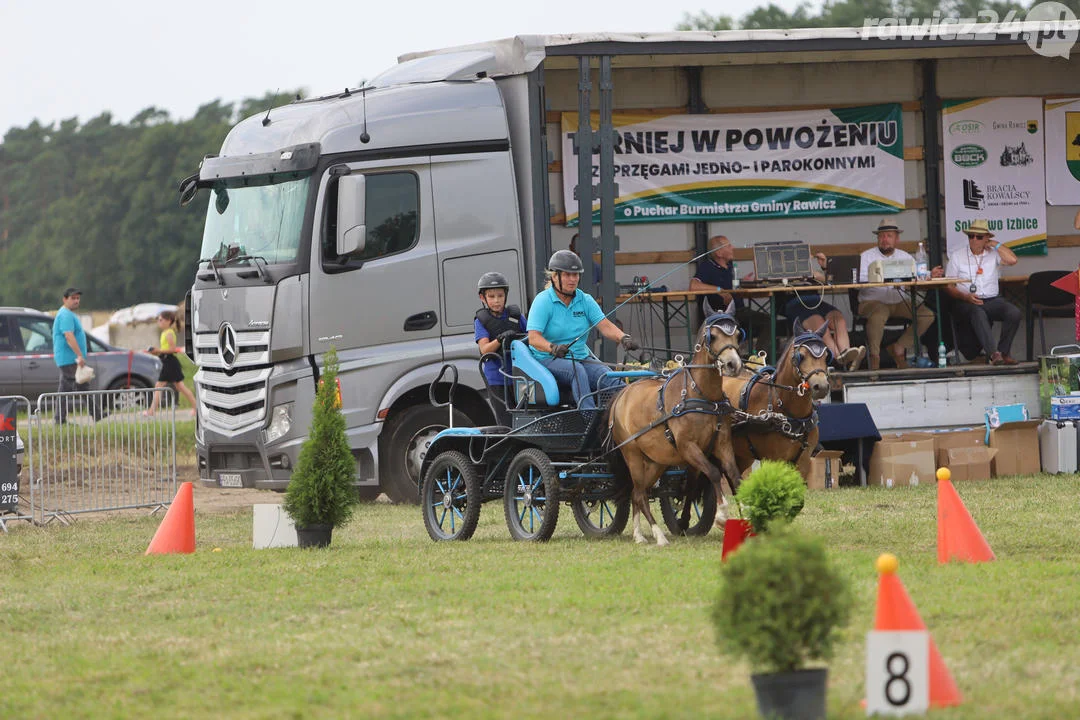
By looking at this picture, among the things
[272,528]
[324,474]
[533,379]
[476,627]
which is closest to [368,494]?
[272,528]

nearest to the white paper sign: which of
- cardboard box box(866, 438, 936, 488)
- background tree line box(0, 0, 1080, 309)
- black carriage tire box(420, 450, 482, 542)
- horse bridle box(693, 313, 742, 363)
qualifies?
black carriage tire box(420, 450, 482, 542)

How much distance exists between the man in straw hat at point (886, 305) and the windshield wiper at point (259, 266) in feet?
19.2

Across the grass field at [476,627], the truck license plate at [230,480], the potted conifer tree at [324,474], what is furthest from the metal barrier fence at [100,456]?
the potted conifer tree at [324,474]

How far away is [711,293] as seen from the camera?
15086mm

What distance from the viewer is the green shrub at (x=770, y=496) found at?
8.76 m

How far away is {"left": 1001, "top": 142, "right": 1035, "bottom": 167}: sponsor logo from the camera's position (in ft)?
54.0

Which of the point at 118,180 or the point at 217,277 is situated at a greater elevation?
the point at 118,180

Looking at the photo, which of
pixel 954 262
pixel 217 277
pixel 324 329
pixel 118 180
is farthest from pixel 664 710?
pixel 118 180

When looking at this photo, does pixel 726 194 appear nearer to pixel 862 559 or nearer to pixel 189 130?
pixel 862 559

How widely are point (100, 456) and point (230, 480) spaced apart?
2.99 metres

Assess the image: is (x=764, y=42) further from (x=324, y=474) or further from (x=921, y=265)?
(x=324, y=474)

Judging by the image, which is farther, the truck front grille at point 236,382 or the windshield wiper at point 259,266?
the truck front grille at point 236,382

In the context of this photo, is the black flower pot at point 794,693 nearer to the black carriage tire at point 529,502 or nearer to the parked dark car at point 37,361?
the black carriage tire at point 529,502

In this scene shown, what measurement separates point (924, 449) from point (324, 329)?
561cm
